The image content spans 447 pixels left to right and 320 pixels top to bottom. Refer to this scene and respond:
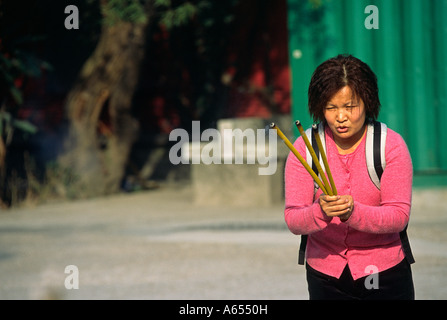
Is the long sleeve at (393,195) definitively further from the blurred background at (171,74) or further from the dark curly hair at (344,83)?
the blurred background at (171,74)

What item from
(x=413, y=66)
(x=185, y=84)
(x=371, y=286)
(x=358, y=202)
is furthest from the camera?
(x=185, y=84)

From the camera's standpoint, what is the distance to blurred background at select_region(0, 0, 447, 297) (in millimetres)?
10305

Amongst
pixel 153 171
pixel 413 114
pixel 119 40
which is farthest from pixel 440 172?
pixel 153 171

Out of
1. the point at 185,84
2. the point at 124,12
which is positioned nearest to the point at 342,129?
the point at 124,12

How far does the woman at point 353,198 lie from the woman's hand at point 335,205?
114 millimetres

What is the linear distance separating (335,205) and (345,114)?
0.39 metres

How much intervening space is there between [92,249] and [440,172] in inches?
203

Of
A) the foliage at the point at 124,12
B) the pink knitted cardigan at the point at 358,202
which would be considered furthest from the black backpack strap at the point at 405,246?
the foliage at the point at 124,12

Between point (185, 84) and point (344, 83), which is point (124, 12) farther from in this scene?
point (344, 83)

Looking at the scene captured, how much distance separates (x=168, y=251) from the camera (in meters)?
7.64

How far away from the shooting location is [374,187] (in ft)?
8.76

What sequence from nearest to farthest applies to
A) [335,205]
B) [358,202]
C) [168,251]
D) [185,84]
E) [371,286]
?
[335,205]
[358,202]
[371,286]
[168,251]
[185,84]

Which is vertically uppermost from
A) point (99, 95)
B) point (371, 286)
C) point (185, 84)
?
point (185, 84)

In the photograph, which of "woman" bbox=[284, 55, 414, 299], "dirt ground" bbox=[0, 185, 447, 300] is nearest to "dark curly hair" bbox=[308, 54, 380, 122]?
"woman" bbox=[284, 55, 414, 299]
